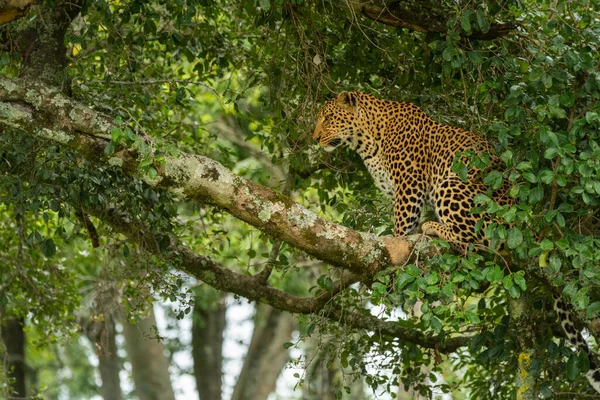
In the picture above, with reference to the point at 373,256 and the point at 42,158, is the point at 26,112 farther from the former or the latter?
the point at 373,256

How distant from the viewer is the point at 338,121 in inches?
355

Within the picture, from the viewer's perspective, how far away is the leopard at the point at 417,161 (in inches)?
306

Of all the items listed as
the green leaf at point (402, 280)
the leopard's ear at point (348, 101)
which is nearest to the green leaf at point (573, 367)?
the green leaf at point (402, 280)

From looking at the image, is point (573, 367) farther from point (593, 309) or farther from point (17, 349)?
point (17, 349)

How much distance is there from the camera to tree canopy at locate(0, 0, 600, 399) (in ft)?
21.8

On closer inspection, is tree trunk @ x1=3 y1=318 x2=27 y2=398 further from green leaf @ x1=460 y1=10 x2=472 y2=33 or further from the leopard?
green leaf @ x1=460 y1=10 x2=472 y2=33

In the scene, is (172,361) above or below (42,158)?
above

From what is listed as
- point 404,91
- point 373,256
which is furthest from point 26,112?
point 404,91

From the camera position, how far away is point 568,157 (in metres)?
6.52

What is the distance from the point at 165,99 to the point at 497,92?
12.5 feet

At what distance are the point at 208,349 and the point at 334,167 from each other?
34.2 ft

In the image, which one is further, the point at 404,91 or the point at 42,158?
the point at 404,91

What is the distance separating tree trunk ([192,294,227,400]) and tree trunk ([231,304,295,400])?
5.04 feet

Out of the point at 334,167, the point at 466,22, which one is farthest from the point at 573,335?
the point at 466,22
